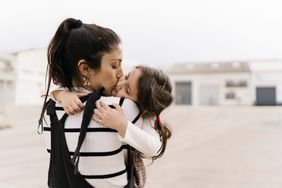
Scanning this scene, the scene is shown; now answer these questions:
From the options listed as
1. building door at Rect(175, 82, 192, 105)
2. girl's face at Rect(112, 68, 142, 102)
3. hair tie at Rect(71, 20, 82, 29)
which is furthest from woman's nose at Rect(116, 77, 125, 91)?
building door at Rect(175, 82, 192, 105)

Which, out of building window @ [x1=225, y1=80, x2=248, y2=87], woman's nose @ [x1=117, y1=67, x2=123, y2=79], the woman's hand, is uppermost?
woman's nose @ [x1=117, y1=67, x2=123, y2=79]

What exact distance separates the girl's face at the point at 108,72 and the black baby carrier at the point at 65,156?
0.05 metres

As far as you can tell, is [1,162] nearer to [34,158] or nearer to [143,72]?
[34,158]

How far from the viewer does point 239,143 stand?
4.21 metres

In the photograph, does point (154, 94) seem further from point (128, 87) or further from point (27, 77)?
point (27, 77)

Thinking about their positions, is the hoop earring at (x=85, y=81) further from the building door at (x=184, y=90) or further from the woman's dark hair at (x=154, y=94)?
the building door at (x=184, y=90)

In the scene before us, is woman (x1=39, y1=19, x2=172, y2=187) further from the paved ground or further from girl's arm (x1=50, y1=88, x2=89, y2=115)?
the paved ground

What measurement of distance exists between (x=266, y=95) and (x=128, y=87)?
19.3m

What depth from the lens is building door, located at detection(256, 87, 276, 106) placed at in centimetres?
1867

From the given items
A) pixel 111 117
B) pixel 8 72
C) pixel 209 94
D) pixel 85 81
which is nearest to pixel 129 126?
pixel 111 117

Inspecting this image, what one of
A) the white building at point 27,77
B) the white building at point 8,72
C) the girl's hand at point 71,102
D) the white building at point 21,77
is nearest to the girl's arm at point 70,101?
the girl's hand at point 71,102

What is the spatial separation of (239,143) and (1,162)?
2542 millimetres

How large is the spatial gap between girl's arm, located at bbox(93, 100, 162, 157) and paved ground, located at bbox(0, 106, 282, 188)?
1843 millimetres

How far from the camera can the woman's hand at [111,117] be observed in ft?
2.15
